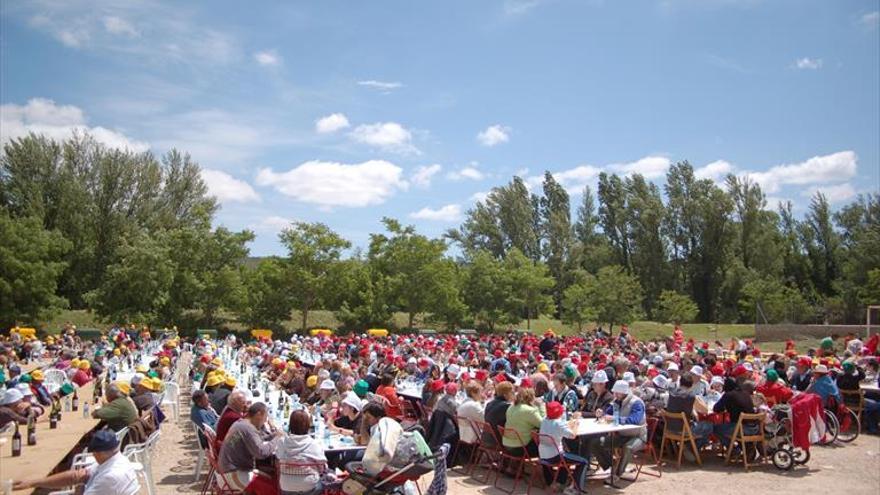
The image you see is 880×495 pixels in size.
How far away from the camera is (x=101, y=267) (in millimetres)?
48531

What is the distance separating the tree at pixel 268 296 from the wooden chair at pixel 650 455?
32.5 meters

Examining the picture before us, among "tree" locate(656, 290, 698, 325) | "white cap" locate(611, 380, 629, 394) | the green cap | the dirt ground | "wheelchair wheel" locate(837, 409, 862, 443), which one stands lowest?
the dirt ground

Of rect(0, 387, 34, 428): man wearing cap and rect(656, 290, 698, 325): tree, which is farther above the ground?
rect(656, 290, 698, 325): tree

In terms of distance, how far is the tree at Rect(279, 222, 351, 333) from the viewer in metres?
40.2

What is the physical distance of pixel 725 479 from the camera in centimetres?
910

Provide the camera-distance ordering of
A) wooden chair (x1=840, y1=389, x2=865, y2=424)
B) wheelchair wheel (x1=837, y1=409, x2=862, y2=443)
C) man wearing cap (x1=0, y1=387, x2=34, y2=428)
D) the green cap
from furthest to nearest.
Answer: wooden chair (x1=840, y1=389, x2=865, y2=424), wheelchair wheel (x1=837, y1=409, x2=862, y2=443), the green cap, man wearing cap (x1=0, y1=387, x2=34, y2=428)

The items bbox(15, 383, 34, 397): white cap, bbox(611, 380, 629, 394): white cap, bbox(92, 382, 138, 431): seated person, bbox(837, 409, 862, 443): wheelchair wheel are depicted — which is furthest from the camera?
bbox(837, 409, 862, 443): wheelchair wheel

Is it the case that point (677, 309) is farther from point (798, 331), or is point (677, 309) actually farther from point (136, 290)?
point (136, 290)

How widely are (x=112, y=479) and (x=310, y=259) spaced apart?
3632 centimetres

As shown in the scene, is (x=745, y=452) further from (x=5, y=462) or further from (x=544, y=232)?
(x=544, y=232)

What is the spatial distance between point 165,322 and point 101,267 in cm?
1303

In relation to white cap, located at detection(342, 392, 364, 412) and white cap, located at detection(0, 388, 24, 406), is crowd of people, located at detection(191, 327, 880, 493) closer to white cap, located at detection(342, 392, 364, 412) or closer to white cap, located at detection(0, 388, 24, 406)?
white cap, located at detection(342, 392, 364, 412)

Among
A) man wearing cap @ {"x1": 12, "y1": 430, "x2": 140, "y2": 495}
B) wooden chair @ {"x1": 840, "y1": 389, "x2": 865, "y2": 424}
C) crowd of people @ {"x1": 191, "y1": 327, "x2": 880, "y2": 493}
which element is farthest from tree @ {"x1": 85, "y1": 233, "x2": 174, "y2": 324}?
man wearing cap @ {"x1": 12, "y1": 430, "x2": 140, "y2": 495}

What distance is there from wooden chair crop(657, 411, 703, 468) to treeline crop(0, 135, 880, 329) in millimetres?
32102
